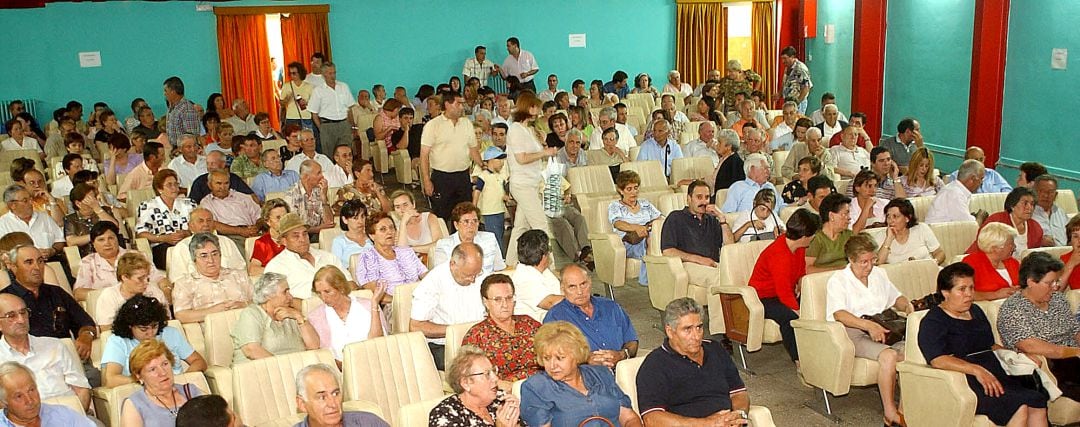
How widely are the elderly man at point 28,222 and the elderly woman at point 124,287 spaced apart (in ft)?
5.88

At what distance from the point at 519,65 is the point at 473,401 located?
470 inches

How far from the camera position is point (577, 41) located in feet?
54.0

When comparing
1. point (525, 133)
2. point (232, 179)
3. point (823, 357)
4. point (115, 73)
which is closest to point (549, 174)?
point (525, 133)

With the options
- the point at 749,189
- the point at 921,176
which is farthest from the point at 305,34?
the point at 921,176

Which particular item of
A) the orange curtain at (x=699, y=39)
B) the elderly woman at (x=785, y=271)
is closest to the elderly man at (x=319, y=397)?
the elderly woman at (x=785, y=271)

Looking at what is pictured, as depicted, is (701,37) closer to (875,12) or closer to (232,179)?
(875,12)

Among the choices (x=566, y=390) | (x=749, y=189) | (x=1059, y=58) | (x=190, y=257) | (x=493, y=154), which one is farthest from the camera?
(x=1059, y=58)

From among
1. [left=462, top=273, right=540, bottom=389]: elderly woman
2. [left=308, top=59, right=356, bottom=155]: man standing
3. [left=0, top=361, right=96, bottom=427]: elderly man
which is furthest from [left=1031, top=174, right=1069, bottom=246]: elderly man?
[left=308, top=59, right=356, bottom=155]: man standing

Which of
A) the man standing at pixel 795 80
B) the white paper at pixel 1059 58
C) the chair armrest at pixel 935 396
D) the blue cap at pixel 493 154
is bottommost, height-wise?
the chair armrest at pixel 935 396

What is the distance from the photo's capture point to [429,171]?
8.18m

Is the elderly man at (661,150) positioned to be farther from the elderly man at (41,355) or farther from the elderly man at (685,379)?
the elderly man at (41,355)

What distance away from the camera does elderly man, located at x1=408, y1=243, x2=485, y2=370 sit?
17.5ft

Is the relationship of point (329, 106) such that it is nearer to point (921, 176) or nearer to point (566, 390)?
point (921, 176)

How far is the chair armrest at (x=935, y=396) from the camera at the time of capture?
4605 mm
